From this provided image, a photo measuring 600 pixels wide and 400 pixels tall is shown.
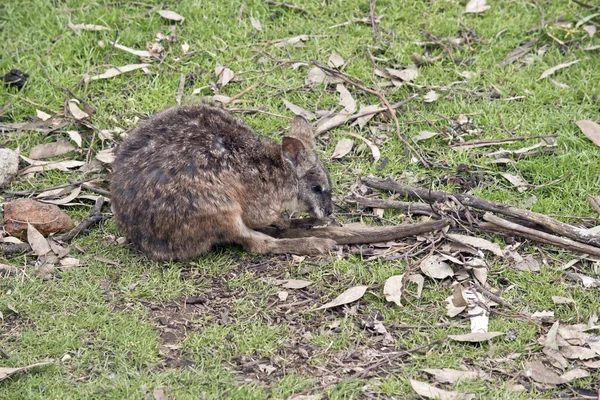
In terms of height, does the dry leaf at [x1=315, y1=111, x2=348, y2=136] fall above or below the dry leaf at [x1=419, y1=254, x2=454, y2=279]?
above

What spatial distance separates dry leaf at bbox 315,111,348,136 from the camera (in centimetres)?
718

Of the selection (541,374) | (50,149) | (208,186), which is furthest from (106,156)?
(541,374)

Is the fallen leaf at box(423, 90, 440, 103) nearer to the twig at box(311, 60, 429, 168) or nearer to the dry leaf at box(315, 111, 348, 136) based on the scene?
the twig at box(311, 60, 429, 168)

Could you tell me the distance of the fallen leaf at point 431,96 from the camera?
7430 mm

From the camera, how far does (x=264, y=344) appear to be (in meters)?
5.14

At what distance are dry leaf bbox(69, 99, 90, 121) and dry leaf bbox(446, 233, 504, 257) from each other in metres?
3.40

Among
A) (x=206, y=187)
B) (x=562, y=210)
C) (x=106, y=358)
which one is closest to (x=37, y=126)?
(x=206, y=187)

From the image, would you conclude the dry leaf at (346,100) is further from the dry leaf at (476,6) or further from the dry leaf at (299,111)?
the dry leaf at (476,6)

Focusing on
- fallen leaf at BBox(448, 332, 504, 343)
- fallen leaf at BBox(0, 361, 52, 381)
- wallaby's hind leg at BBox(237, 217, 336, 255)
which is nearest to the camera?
fallen leaf at BBox(0, 361, 52, 381)

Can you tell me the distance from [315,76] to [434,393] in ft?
12.6

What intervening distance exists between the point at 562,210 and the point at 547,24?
2651mm

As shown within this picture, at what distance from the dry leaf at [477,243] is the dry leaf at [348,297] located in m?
0.81

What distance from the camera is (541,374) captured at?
4875 millimetres

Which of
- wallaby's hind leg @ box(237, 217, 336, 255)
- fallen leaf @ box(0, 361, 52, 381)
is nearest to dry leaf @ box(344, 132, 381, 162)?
wallaby's hind leg @ box(237, 217, 336, 255)
